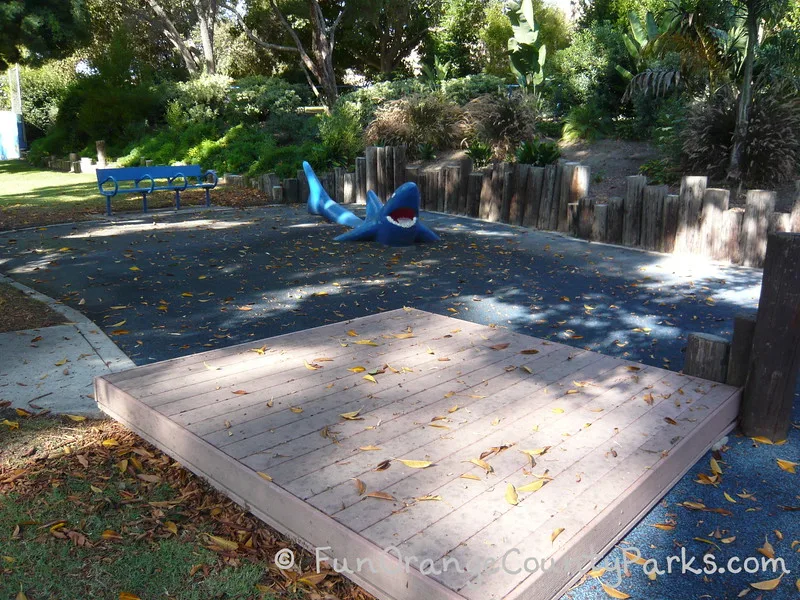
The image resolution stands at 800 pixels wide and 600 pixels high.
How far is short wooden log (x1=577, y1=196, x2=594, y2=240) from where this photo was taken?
30.9ft

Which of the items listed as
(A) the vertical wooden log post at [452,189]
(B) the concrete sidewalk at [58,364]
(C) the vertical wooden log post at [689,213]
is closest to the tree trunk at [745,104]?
(C) the vertical wooden log post at [689,213]

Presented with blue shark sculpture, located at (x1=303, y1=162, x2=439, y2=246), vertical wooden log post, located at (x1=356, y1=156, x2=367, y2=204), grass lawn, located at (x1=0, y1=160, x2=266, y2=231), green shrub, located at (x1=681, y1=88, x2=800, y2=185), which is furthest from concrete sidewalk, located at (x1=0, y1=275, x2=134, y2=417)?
green shrub, located at (x1=681, y1=88, x2=800, y2=185)

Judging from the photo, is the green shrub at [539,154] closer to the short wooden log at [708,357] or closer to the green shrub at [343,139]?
the green shrub at [343,139]

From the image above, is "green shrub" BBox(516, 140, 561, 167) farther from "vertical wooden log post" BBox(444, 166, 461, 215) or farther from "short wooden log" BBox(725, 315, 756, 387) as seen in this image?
"short wooden log" BBox(725, 315, 756, 387)

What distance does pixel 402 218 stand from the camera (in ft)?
30.0

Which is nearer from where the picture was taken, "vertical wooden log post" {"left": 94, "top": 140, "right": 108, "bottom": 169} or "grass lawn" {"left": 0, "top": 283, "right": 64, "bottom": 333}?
"grass lawn" {"left": 0, "top": 283, "right": 64, "bottom": 333}

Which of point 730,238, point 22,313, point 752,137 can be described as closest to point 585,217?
point 730,238

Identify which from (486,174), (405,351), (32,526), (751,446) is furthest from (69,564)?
(486,174)

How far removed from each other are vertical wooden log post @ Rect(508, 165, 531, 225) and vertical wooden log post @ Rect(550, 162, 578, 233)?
1.95ft

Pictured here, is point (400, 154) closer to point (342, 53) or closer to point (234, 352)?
point (234, 352)

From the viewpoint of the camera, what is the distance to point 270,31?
3095 cm

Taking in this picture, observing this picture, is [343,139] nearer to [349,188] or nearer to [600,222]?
[349,188]

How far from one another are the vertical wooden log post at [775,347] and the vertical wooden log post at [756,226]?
462 cm

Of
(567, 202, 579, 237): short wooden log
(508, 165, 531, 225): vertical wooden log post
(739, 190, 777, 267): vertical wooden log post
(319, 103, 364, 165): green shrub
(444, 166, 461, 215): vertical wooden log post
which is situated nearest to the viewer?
(739, 190, 777, 267): vertical wooden log post
